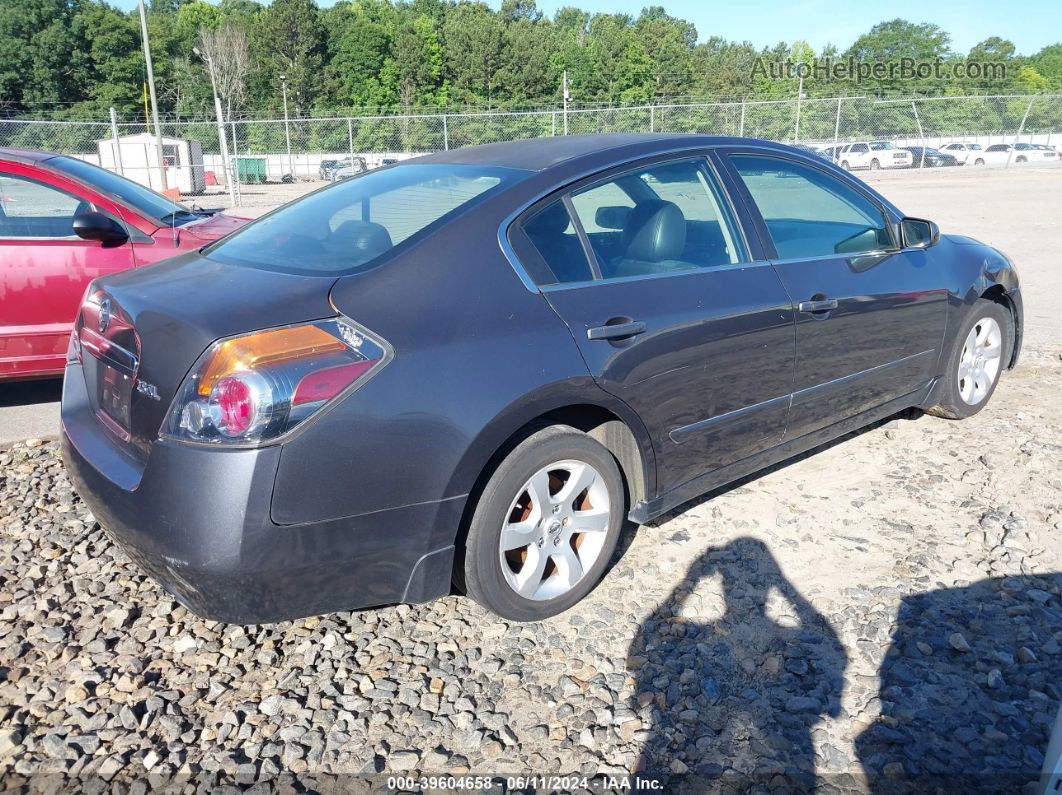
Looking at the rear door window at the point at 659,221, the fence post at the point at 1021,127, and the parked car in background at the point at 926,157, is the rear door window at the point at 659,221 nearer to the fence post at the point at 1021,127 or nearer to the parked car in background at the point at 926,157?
the parked car in background at the point at 926,157

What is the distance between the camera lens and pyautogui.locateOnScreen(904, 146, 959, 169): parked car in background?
31672mm

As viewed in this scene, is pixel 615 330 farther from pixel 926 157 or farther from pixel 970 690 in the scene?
pixel 926 157

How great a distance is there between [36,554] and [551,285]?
7.76 ft

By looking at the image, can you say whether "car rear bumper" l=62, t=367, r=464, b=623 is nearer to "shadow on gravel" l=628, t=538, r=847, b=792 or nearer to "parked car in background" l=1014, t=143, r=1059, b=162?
"shadow on gravel" l=628, t=538, r=847, b=792

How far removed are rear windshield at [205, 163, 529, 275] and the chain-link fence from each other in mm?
24108

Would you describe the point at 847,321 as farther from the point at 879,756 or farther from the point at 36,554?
the point at 36,554

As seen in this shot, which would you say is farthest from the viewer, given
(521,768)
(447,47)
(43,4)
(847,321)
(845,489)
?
(447,47)

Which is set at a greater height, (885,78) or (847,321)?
(885,78)

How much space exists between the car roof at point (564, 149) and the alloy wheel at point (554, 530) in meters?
1.13

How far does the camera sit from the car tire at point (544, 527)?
2.69 m

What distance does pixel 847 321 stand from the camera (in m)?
3.76

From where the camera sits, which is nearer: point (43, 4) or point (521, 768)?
point (521, 768)

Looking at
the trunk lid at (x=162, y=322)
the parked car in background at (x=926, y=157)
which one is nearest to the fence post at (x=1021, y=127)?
the parked car in background at (x=926, y=157)

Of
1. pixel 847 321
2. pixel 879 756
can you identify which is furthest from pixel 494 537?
pixel 847 321
